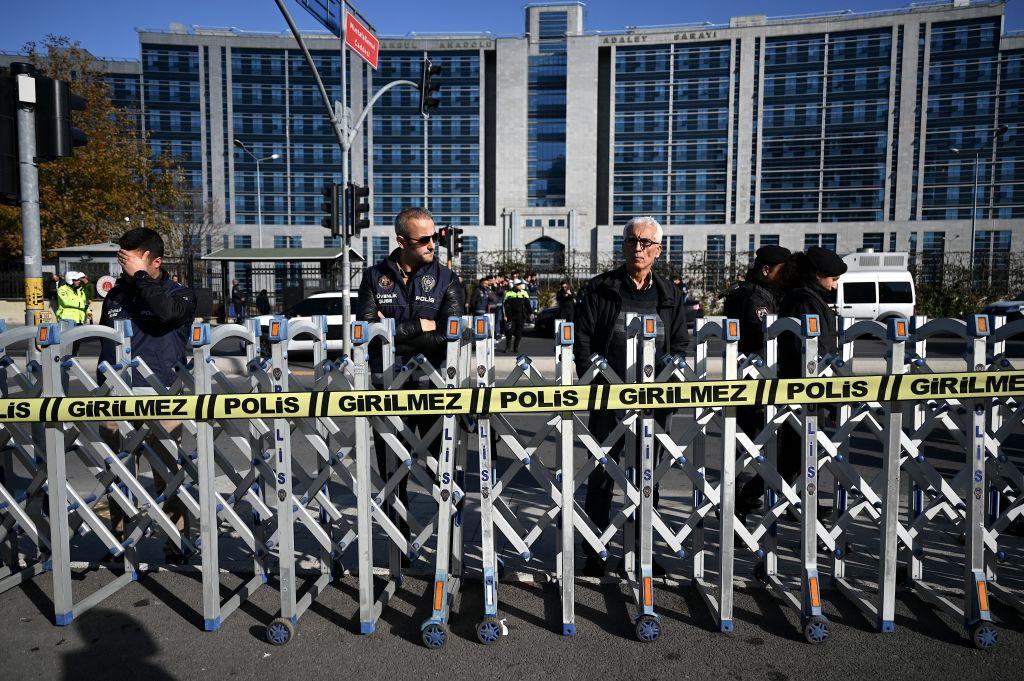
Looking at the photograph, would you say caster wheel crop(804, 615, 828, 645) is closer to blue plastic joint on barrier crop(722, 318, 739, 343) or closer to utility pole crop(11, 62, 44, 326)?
blue plastic joint on barrier crop(722, 318, 739, 343)

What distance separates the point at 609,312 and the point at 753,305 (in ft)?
4.92

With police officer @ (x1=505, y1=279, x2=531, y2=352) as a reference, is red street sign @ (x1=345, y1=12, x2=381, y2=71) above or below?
above

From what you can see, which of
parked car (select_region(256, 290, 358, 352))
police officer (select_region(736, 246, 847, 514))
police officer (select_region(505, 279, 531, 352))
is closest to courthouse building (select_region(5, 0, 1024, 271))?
police officer (select_region(505, 279, 531, 352))

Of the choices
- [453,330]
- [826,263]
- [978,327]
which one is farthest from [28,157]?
[978,327]

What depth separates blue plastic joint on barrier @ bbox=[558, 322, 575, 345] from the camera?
3062 mm

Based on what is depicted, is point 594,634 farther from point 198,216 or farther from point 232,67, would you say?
point 232,67

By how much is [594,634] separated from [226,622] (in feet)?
5.80

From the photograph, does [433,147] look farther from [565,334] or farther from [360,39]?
[565,334]

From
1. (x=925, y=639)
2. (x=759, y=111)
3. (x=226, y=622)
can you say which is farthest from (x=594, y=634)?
(x=759, y=111)

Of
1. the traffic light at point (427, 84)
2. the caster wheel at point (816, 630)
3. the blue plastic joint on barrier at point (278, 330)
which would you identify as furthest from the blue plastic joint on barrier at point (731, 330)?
the traffic light at point (427, 84)

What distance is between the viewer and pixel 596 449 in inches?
130

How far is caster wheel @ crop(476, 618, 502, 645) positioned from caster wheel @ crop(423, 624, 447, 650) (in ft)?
0.52

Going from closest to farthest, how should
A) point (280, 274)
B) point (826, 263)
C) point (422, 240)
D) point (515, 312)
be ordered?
1. point (422, 240)
2. point (826, 263)
3. point (515, 312)
4. point (280, 274)

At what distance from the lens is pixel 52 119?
18.9 ft
